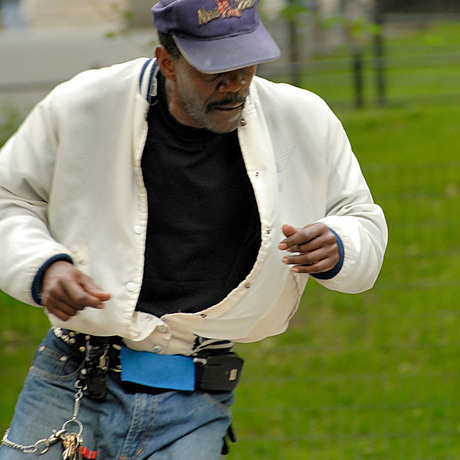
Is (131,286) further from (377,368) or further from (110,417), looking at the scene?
(377,368)

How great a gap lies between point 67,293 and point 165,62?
30.1 inches

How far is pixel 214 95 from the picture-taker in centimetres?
269

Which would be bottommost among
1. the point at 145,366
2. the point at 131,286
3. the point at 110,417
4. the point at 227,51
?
the point at 110,417

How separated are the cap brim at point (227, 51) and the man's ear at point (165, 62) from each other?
0.08m

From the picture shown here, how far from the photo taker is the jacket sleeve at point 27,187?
8.63 ft

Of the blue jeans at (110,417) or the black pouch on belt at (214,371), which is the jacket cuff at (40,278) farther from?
the black pouch on belt at (214,371)

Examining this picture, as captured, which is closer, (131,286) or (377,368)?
(131,286)

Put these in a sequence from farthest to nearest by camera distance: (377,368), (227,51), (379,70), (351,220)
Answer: (379,70), (377,368), (351,220), (227,51)

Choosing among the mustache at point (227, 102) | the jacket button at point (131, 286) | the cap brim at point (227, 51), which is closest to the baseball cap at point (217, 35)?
the cap brim at point (227, 51)

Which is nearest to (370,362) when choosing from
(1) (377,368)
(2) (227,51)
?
(1) (377,368)

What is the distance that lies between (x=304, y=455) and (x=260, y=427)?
315 mm

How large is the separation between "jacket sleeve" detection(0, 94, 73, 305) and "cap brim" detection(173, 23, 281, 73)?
46 centimetres

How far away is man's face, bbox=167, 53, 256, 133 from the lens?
2.68 meters

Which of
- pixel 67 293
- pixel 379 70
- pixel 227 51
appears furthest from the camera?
pixel 379 70
